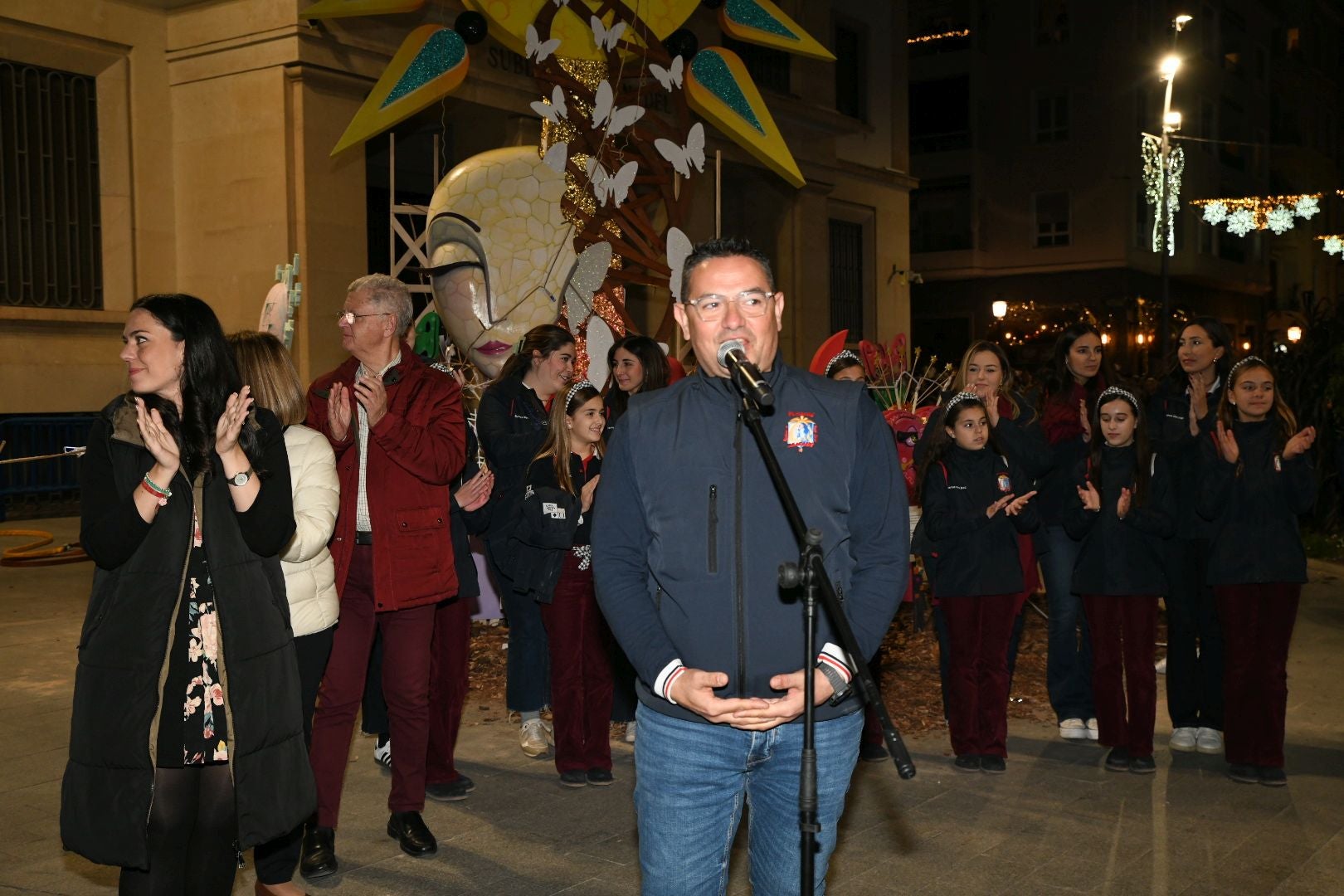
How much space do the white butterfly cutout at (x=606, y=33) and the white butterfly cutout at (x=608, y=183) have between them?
937mm

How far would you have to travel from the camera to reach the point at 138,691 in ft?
11.6

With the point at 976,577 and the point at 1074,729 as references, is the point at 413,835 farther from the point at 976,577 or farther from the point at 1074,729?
the point at 1074,729

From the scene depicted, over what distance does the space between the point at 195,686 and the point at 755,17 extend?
9496mm

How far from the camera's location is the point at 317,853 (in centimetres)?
499

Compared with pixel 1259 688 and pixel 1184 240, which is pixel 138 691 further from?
pixel 1184 240

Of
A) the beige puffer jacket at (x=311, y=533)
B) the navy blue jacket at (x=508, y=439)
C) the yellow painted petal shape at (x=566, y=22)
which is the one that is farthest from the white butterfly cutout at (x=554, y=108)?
the beige puffer jacket at (x=311, y=533)

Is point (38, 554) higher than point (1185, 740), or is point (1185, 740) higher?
point (38, 554)

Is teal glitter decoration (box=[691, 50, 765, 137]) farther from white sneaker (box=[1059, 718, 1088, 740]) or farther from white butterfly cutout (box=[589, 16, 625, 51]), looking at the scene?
white sneaker (box=[1059, 718, 1088, 740])

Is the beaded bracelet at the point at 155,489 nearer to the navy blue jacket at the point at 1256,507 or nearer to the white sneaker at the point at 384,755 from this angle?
the white sneaker at the point at 384,755

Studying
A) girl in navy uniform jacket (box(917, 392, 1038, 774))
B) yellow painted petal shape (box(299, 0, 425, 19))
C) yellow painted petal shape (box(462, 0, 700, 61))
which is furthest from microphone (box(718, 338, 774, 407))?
yellow painted petal shape (box(299, 0, 425, 19))

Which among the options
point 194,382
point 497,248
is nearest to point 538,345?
point 194,382

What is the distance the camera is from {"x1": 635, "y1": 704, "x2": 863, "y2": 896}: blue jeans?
2986 millimetres

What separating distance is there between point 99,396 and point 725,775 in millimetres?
15647

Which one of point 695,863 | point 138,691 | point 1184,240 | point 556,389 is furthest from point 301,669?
point 1184,240
